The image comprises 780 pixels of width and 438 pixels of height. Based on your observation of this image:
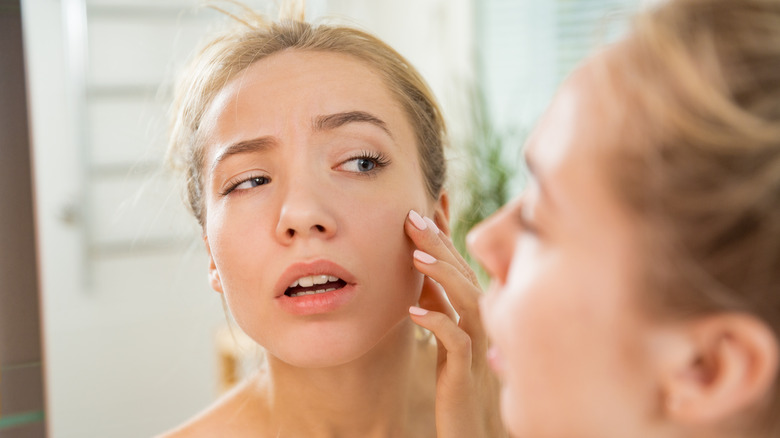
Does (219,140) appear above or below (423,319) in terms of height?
above

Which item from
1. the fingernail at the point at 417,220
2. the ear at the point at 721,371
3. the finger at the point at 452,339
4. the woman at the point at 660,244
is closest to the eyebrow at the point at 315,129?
the fingernail at the point at 417,220

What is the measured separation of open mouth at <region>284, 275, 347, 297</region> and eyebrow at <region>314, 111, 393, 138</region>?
0.21 meters

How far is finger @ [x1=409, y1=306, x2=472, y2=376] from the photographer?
103 cm

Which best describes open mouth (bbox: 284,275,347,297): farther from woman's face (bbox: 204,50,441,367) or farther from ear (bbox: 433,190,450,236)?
ear (bbox: 433,190,450,236)

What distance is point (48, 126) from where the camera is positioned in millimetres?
3012

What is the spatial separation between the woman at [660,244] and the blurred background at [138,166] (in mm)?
2007

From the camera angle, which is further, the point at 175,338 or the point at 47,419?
the point at 175,338

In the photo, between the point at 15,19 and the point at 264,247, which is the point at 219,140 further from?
the point at 15,19

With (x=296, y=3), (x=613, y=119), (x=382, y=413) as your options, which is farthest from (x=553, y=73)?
(x=613, y=119)

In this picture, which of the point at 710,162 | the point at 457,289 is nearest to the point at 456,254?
the point at 457,289

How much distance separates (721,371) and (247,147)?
26.5 inches

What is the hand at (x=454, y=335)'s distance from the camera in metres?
1.03

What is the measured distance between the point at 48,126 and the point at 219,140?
2.33 metres

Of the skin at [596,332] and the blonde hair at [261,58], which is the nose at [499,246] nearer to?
the skin at [596,332]
